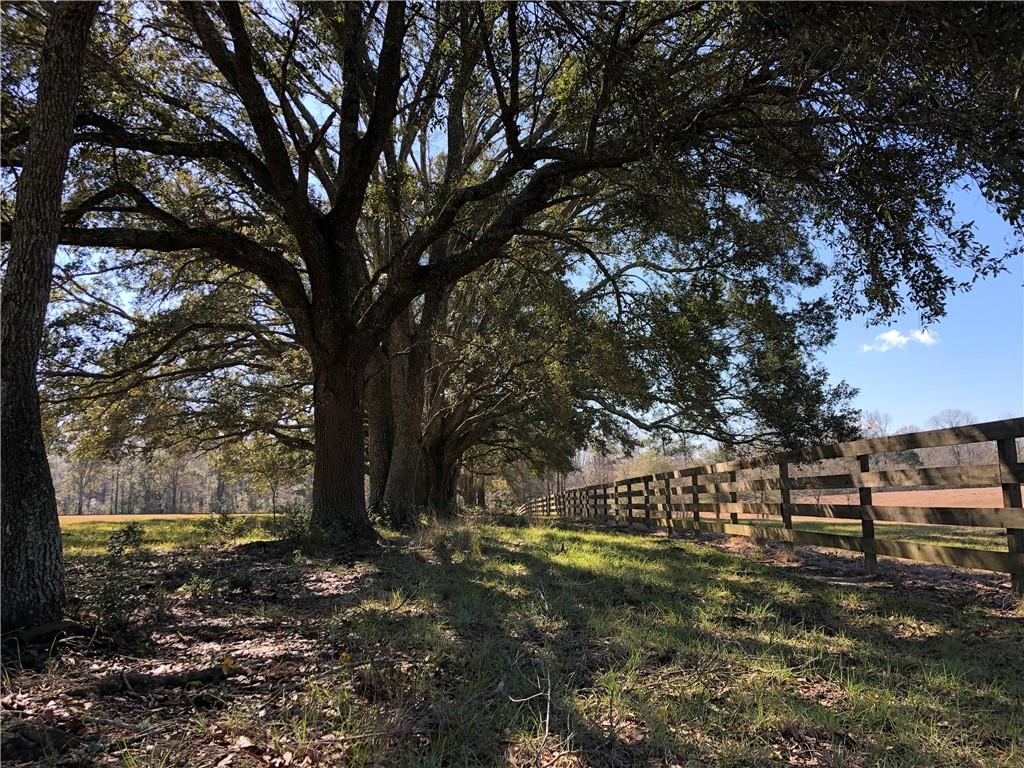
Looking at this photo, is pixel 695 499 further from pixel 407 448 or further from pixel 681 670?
pixel 681 670

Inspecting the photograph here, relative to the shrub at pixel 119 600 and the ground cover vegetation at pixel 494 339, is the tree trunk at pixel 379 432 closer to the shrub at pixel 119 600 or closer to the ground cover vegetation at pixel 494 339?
the ground cover vegetation at pixel 494 339

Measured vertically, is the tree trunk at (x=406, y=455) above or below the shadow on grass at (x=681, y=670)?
above

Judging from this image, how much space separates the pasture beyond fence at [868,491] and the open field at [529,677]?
1.56 ft

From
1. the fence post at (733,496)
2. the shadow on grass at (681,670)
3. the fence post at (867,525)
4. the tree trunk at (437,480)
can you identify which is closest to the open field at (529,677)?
the shadow on grass at (681,670)

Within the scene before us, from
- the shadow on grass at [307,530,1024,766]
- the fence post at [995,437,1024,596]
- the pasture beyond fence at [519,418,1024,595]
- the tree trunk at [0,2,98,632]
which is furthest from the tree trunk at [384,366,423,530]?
the fence post at [995,437,1024,596]

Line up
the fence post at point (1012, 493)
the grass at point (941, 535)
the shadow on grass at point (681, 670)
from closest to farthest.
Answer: the shadow on grass at point (681, 670), the fence post at point (1012, 493), the grass at point (941, 535)

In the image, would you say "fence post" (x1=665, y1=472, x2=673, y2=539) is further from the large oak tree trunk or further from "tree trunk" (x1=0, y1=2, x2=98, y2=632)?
"tree trunk" (x1=0, y1=2, x2=98, y2=632)

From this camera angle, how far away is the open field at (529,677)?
7.46 ft

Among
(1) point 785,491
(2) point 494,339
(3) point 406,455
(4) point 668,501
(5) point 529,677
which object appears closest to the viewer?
(5) point 529,677

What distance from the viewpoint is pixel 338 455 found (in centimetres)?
815

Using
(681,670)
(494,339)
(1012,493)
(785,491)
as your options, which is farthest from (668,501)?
(681,670)

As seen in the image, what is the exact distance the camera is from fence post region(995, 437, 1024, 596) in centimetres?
449

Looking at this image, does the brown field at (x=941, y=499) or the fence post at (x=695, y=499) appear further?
the brown field at (x=941, y=499)

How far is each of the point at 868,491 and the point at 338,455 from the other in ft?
21.9
